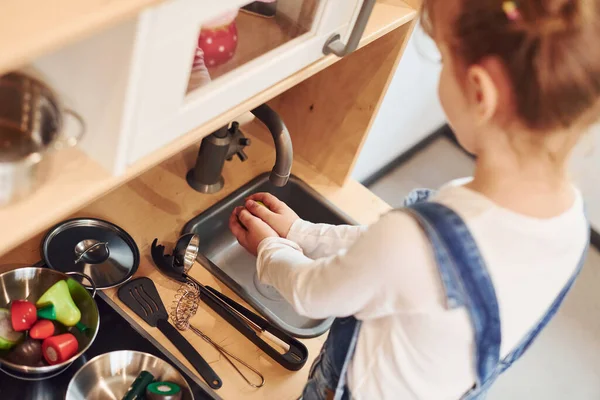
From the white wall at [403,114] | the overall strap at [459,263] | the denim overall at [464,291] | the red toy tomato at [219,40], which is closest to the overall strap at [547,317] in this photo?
the denim overall at [464,291]

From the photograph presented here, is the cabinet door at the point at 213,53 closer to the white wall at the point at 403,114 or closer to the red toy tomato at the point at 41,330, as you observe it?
the red toy tomato at the point at 41,330

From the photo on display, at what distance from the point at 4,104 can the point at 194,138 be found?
7.8 inches

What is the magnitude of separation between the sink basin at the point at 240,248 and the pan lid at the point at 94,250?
5.2 inches

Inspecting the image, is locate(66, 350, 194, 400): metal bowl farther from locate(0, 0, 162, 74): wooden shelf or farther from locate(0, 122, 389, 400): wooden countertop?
locate(0, 0, 162, 74): wooden shelf

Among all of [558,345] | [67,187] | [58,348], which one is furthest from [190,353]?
[558,345]

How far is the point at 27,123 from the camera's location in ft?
1.90

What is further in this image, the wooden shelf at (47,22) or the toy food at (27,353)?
the toy food at (27,353)

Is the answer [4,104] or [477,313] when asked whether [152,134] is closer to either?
[4,104]

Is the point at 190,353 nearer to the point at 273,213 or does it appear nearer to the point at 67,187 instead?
the point at 273,213

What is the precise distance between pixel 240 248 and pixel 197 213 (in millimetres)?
145

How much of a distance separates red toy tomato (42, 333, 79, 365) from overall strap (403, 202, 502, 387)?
50 centimetres

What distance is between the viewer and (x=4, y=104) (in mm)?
581

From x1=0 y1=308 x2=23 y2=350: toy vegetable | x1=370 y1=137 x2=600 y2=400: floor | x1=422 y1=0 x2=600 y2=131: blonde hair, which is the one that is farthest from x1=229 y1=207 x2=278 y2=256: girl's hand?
x1=370 y1=137 x2=600 y2=400: floor

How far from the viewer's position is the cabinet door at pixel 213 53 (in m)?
0.54
